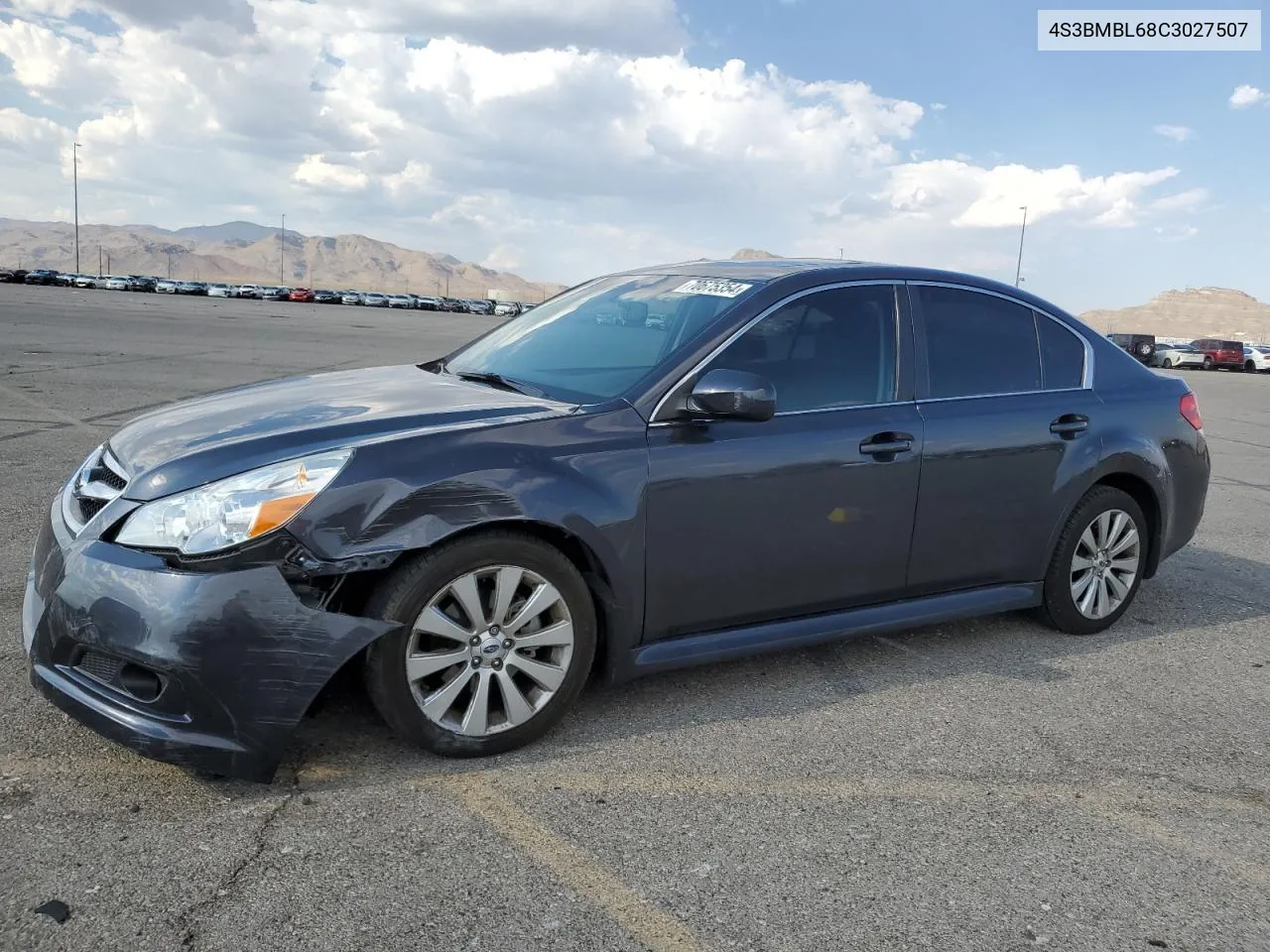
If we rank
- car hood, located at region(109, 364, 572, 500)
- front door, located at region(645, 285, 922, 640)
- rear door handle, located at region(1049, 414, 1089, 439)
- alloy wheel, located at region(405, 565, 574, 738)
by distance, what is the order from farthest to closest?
rear door handle, located at region(1049, 414, 1089, 439) → front door, located at region(645, 285, 922, 640) → alloy wheel, located at region(405, 565, 574, 738) → car hood, located at region(109, 364, 572, 500)

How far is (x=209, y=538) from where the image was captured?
3.06 meters

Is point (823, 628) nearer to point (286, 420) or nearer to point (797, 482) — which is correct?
point (797, 482)

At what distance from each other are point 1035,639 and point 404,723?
121 inches

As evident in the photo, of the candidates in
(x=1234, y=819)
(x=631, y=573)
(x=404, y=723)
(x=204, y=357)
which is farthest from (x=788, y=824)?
(x=204, y=357)

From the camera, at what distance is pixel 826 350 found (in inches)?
166

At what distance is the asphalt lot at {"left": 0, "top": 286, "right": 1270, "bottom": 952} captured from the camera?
2641mm

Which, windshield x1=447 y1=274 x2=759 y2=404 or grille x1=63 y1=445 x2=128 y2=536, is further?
windshield x1=447 y1=274 x2=759 y2=404

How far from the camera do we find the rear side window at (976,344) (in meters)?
4.49

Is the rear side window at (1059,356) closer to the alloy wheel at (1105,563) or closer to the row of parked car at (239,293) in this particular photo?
the alloy wheel at (1105,563)

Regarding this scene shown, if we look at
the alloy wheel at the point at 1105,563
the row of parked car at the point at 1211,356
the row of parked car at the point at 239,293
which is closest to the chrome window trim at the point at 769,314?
the alloy wheel at the point at 1105,563

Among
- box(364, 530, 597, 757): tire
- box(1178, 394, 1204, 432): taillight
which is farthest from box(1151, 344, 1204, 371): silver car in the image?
box(364, 530, 597, 757): tire

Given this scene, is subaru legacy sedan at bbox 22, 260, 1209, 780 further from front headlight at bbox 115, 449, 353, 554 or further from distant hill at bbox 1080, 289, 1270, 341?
distant hill at bbox 1080, 289, 1270, 341

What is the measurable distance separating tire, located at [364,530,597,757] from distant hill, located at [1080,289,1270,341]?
432ft

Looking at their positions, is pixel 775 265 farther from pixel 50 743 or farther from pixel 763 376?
pixel 50 743
